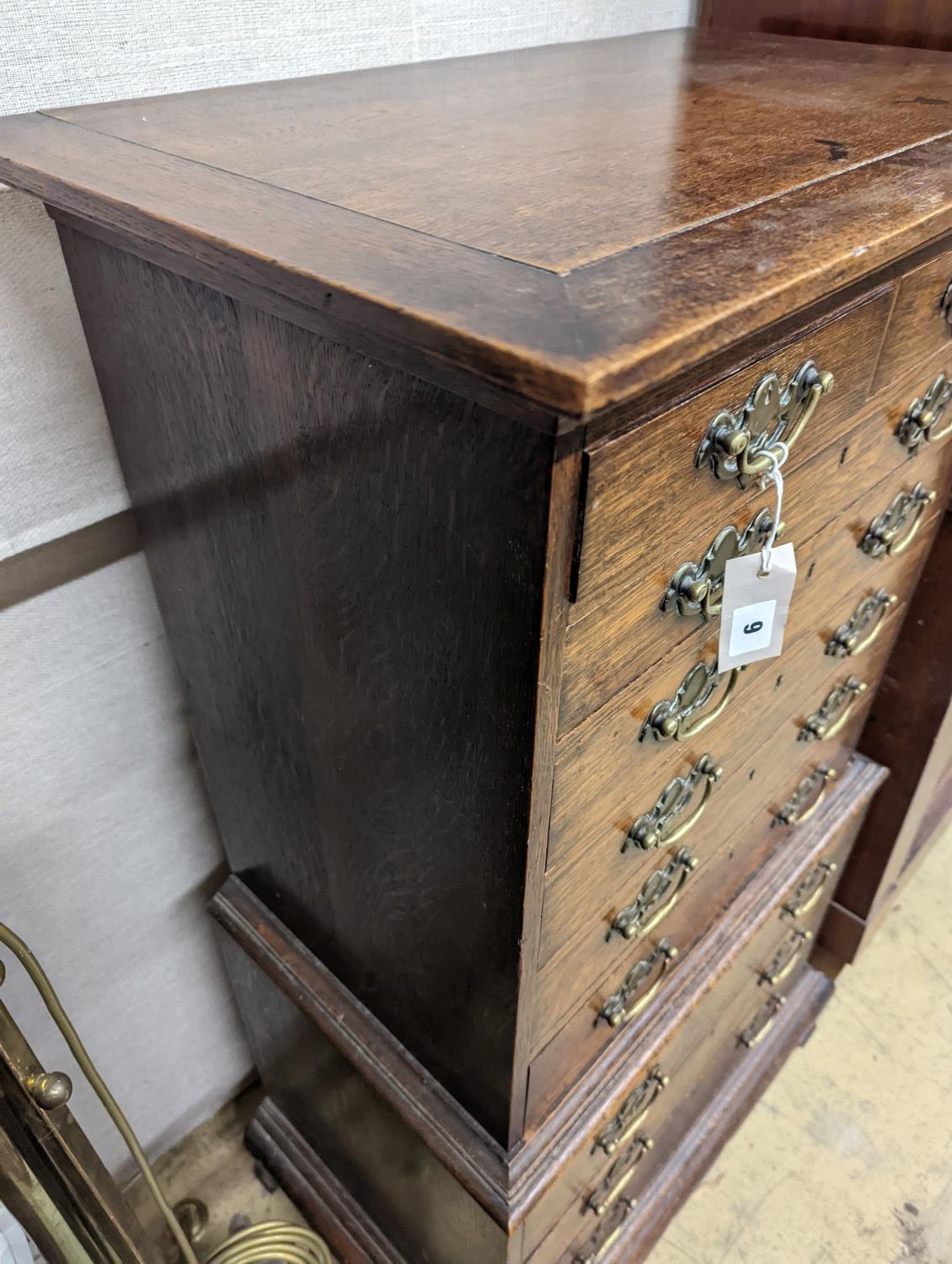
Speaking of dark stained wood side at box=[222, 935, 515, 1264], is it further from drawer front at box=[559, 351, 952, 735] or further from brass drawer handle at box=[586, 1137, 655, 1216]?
drawer front at box=[559, 351, 952, 735]

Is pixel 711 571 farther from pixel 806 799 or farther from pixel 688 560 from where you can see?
pixel 806 799

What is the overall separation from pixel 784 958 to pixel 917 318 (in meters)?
0.84

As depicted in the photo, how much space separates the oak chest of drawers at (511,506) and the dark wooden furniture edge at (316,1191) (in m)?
0.05

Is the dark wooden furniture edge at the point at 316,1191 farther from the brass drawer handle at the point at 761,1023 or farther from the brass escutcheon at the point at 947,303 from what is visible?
the brass escutcheon at the point at 947,303

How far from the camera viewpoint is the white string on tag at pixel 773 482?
0.46 metres

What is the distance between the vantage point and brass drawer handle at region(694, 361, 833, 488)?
1.43ft

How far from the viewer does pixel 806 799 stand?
3.22ft

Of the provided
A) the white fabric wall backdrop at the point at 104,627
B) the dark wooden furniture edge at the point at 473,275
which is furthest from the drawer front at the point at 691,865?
the white fabric wall backdrop at the point at 104,627

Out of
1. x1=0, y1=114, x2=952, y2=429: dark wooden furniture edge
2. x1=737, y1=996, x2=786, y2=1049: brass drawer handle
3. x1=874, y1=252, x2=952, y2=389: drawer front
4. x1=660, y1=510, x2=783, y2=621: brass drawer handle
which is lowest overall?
x1=737, y1=996, x2=786, y2=1049: brass drawer handle

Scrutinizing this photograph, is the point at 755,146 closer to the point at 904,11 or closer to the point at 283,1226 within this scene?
the point at 904,11

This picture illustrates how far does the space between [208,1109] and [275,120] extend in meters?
1.14

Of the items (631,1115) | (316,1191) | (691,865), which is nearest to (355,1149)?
(316,1191)

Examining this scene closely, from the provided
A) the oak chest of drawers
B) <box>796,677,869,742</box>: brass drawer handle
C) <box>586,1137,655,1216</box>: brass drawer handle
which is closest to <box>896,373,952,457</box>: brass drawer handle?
the oak chest of drawers

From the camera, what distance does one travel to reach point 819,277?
0.37m
